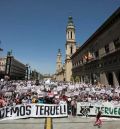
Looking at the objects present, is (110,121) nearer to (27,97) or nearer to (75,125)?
(75,125)

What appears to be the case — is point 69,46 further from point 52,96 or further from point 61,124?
point 61,124

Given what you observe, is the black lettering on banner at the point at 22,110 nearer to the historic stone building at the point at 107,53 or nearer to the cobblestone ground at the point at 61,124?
the cobblestone ground at the point at 61,124

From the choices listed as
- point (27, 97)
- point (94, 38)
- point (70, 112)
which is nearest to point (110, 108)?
point (70, 112)

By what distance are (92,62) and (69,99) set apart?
41.0 meters

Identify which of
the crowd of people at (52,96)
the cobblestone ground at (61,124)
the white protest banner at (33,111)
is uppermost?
the crowd of people at (52,96)

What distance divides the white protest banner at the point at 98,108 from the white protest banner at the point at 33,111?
175 centimetres

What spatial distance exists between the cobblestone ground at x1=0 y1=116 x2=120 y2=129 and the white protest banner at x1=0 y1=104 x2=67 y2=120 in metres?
0.51

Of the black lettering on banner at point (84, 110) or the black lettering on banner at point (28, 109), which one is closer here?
the black lettering on banner at point (28, 109)

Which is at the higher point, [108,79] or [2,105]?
[108,79]

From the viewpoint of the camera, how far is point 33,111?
20.6 m

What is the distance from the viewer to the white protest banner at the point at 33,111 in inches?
783

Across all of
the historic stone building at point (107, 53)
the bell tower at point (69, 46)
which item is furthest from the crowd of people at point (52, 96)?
the bell tower at point (69, 46)

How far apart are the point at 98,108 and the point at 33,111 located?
5.87m

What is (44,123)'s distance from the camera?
62.1ft
